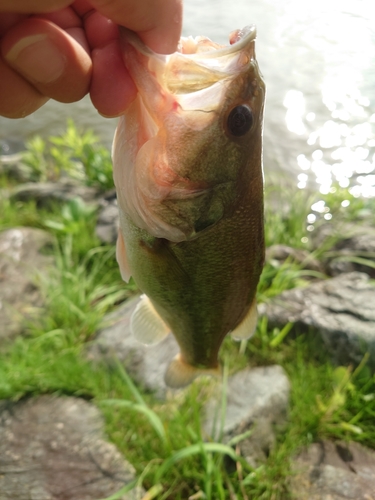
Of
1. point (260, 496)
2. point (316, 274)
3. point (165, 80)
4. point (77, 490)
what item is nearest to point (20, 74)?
point (165, 80)

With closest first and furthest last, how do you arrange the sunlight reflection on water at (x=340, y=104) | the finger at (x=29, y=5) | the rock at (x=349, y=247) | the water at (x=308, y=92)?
the finger at (x=29, y=5)
the rock at (x=349, y=247)
the sunlight reflection on water at (x=340, y=104)
the water at (x=308, y=92)

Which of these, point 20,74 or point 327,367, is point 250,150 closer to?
point 20,74

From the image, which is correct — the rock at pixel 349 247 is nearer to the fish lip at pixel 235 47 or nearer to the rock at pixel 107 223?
the rock at pixel 107 223

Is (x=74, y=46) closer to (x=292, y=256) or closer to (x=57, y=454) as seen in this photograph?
(x=57, y=454)

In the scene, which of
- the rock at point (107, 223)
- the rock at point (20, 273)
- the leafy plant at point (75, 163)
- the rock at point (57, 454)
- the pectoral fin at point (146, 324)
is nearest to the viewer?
the pectoral fin at point (146, 324)

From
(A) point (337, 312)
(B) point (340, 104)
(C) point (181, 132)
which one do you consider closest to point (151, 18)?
(C) point (181, 132)

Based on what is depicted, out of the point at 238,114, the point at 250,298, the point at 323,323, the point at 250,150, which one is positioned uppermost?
the point at 238,114

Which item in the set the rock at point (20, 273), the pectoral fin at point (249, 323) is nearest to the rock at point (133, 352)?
the rock at point (20, 273)
